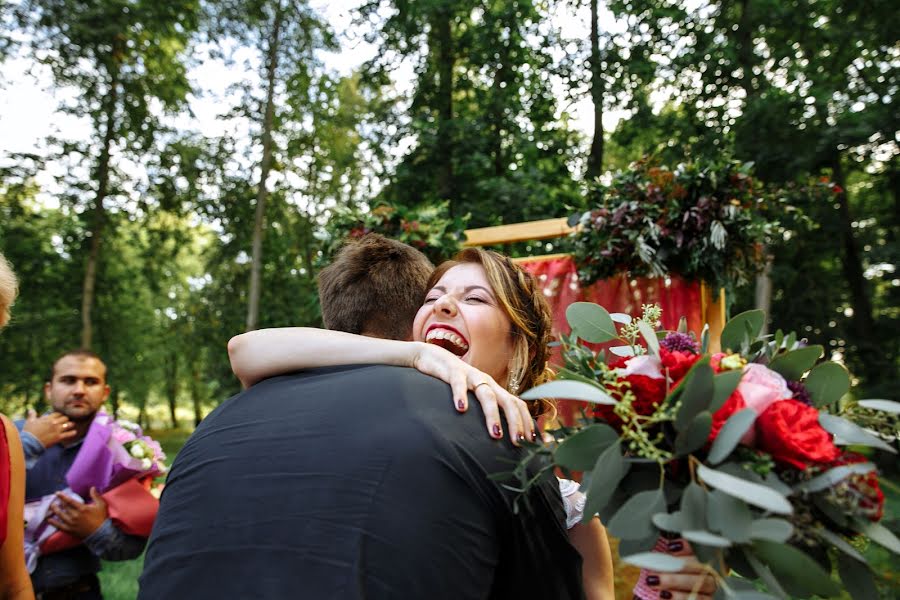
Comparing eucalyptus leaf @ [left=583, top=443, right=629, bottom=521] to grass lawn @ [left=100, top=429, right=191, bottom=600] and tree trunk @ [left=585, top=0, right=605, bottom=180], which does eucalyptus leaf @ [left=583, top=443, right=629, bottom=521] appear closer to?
grass lawn @ [left=100, top=429, right=191, bottom=600]

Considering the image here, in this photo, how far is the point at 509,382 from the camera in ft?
7.14

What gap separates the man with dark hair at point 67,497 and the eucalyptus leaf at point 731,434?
326 cm

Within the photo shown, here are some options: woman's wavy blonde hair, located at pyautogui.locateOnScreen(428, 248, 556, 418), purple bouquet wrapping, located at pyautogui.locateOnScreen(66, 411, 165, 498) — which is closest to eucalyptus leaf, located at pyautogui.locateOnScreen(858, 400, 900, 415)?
woman's wavy blonde hair, located at pyautogui.locateOnScreen(428, 248, 556, 418)

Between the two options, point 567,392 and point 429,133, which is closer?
point 567,392

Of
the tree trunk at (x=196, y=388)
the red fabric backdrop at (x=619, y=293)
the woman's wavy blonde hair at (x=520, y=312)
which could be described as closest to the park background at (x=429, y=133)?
the tree trunk at (x=196, y=388)

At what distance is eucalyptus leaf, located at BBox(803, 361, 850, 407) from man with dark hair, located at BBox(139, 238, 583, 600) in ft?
1.81

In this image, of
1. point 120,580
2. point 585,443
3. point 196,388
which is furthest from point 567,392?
point 196,388

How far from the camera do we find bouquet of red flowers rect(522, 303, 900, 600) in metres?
1.06

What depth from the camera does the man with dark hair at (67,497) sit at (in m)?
3.42

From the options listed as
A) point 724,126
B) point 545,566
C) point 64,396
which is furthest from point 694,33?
point 545,566

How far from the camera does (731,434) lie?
43.0 inches

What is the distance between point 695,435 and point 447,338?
1.01 meters

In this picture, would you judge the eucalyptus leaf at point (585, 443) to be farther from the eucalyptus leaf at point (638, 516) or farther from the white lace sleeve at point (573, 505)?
the white lace sleeve at point (573, 505)

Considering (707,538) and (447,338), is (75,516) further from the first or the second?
(707,538)
